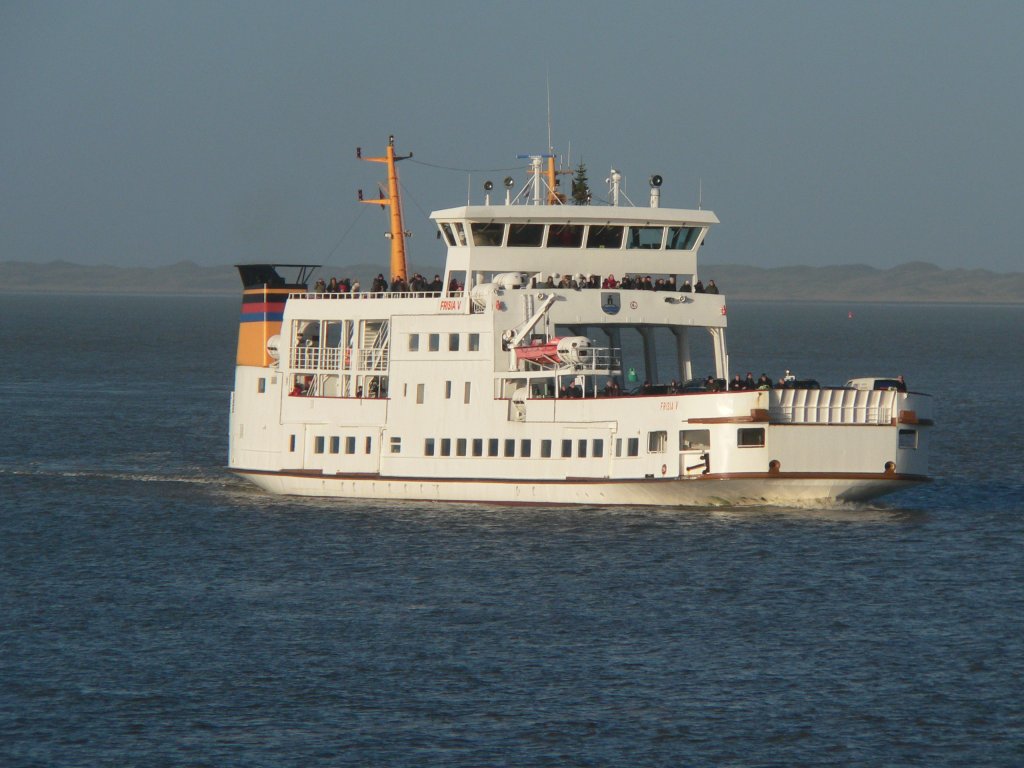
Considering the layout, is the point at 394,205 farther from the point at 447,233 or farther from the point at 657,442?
the point at 657,442

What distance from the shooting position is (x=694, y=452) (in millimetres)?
42406

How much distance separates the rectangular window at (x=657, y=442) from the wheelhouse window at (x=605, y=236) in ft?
24.4

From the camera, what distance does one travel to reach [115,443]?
62969 mm

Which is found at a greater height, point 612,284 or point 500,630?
point 612,284

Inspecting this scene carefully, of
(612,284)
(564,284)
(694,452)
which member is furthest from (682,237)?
(694,452)

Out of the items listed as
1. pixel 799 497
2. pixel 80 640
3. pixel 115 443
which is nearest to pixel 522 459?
pixel 799 497

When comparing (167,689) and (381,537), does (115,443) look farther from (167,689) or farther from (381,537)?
(167,689)

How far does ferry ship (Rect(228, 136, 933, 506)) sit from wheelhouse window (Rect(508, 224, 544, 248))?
4cm

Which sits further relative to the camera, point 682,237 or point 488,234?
point 682,237

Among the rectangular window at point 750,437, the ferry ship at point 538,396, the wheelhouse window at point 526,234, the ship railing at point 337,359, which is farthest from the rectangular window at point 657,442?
the ship railing at point 337,359

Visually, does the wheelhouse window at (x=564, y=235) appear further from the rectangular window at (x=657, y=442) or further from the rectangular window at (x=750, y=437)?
the rectangular window at (x=750, y=437)

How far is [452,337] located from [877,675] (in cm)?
1907

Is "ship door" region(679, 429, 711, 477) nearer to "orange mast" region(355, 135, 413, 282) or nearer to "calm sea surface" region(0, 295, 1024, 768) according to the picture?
"calm sea surface" region(0, 295, 1024, 768)

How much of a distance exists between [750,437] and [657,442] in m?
2.53
